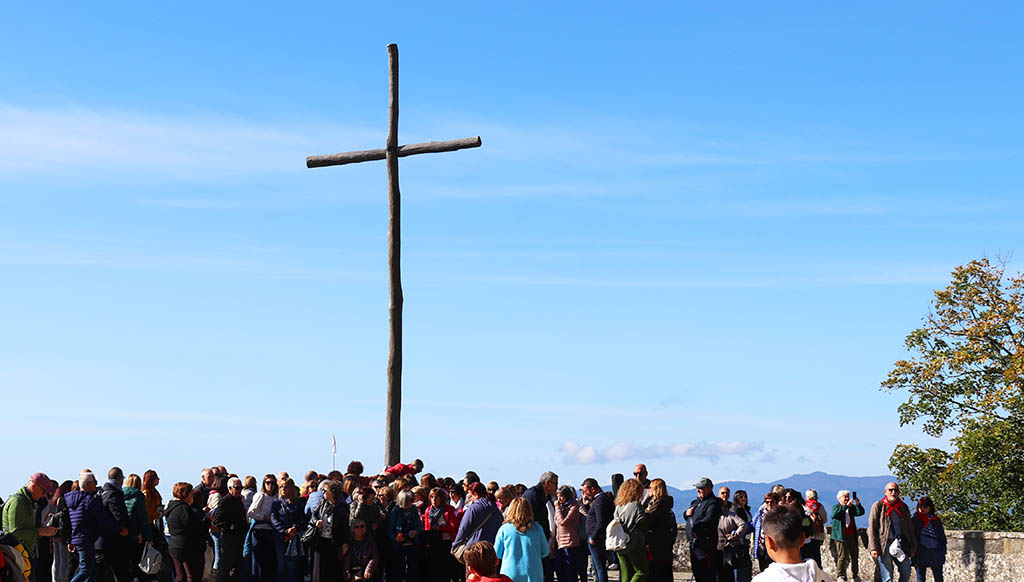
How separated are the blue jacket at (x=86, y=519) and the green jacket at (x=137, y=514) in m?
0.28

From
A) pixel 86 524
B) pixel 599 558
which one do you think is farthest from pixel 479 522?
pixel 86 524

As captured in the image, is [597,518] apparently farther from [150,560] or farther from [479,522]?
[150,560]

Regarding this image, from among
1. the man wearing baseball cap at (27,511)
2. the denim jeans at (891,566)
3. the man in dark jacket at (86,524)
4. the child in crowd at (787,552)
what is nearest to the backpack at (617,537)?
the denim jeans at (891,566)

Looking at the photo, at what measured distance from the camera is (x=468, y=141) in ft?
59.3

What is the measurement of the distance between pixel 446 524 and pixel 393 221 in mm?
5955

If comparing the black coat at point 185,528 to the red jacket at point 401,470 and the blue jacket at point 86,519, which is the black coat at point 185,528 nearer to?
the blue jacket at point 86,519

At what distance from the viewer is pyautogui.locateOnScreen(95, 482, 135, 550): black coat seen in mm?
13133

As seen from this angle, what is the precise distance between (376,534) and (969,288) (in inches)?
962

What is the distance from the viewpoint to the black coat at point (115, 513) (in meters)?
13.1

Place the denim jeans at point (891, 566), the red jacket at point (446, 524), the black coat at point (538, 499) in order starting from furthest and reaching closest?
the denim jeans at point (891, 566)
the black coat at point (538, 499)
the red jacket at point (446, 524)

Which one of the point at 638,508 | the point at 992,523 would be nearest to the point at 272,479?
the point at 638,508

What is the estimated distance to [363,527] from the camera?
536 inches

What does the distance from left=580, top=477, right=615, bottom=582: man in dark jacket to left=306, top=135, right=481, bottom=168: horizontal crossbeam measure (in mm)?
5874

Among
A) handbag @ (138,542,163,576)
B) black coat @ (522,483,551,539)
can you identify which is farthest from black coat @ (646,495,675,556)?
handbag @ (138,542,163,576)
